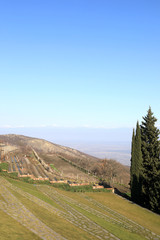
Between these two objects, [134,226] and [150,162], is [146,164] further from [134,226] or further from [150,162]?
[134,226]

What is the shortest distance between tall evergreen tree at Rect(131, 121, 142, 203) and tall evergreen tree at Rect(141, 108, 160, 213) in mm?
902

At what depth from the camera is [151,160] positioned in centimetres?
3247

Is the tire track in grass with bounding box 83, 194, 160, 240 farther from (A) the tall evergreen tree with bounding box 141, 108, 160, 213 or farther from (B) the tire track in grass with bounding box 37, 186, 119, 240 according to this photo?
(A) the tall evergreen tree with bounding box 141, 108, 160, 213

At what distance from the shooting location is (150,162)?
32.4 m

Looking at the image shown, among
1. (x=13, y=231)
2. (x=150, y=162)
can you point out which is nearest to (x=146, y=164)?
(x=150, y=162)

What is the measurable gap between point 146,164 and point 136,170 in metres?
2.01

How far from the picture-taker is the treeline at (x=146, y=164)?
99.9 feet

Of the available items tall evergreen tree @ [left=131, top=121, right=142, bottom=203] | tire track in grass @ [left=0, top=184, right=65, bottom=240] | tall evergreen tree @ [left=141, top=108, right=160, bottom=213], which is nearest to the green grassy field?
tire track in grass @ [left=0, top=184, right=65, bottom=240]

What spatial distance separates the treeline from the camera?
30453 mm

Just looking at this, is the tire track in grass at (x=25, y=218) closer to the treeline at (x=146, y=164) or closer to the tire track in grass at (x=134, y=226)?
the tire track in grass at (x=134, y=226)

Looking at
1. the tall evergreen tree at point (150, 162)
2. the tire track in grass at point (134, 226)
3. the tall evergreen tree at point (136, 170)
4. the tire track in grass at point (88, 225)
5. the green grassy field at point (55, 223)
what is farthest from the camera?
the tall evergreen tree at point (136, 170)

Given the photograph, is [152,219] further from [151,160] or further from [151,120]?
[151,120]

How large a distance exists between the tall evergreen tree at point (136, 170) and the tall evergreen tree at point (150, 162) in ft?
2.96

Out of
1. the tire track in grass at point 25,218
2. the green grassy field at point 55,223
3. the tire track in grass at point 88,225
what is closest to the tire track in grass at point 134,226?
the green grassy field at point 55,223
